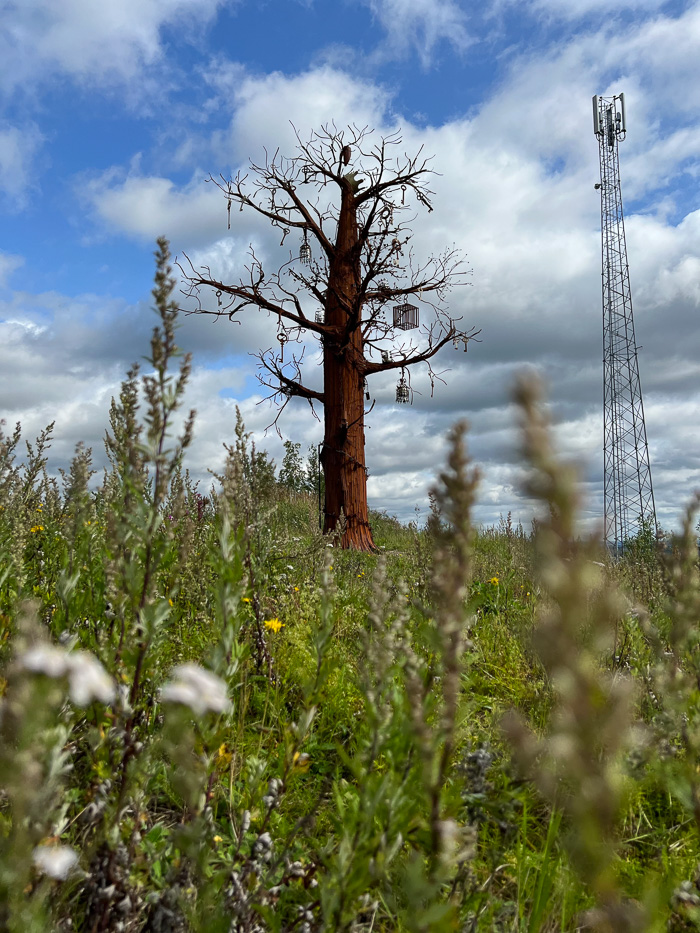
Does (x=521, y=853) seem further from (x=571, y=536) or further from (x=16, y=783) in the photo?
(x=571, y=536)

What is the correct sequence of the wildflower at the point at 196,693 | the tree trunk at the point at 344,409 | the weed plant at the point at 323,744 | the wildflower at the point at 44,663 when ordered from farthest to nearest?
the tree trunk at the point at 344,409 < the wildflower at the point at 196,693 < the wildflower at the point at 44,663 < the weed plant at the point at 323,744

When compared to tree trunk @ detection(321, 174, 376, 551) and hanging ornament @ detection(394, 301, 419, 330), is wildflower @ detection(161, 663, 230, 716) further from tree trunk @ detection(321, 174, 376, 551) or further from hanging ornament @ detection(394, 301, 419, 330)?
hanging ornament @ detection(394, 301, 419, 330)

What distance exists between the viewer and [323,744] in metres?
2.85

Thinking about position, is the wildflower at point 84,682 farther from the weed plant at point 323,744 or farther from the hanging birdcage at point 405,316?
the hanging birdcage at point 405,316

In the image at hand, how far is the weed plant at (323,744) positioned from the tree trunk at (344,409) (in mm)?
8006

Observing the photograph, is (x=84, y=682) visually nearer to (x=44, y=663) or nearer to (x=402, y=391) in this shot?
(x=44, y=663)

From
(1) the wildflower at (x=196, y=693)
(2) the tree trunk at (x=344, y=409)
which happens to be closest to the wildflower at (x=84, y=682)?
(1) the wildflower at (x=196, y=693)

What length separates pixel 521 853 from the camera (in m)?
1.92

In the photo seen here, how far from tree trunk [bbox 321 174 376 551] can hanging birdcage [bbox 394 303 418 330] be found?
0.98 meters

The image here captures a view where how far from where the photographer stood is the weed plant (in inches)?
24.7

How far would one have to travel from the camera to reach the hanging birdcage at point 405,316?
12.9 meters

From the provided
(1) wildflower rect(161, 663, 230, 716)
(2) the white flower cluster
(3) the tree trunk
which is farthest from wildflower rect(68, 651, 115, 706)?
(3) the tree trunk

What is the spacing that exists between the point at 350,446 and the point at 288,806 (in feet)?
32.2

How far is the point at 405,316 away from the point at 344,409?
2.74 meters
